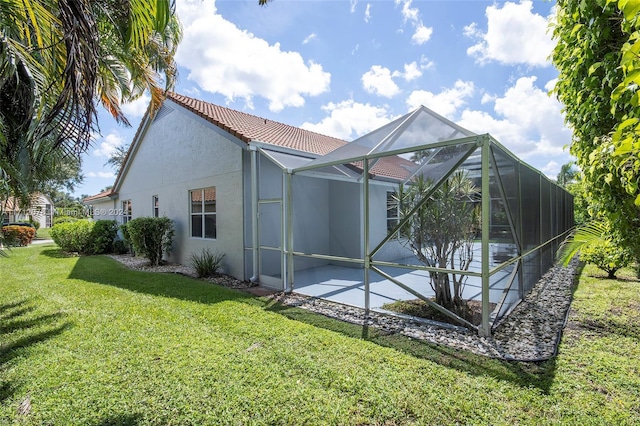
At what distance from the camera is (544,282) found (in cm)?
910

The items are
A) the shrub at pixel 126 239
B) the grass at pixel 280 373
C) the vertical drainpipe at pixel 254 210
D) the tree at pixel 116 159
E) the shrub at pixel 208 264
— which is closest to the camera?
the grass at pixel 280 373

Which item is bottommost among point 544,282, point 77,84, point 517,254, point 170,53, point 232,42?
point 544,282

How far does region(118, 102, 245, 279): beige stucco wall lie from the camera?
32.1 ft

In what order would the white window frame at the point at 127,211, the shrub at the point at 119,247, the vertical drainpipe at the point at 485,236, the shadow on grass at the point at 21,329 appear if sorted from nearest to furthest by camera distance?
the shadow on grass at the point at 21,329 < the vertical drainpipe at the point at 485,236 < the white window frame at the point at 127,211 < the shrub at the point at 119,247

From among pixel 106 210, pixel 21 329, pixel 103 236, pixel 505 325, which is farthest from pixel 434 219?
pixel 106 210

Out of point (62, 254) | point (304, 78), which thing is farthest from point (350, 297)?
point (62, 254)

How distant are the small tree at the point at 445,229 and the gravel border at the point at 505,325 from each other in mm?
791

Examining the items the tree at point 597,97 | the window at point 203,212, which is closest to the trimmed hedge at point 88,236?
the window at point 203,212

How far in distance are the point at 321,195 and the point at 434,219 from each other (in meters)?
6.40

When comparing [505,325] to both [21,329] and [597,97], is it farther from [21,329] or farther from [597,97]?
[21,329]

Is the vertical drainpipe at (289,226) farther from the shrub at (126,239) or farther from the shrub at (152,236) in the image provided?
the shrub at (126,239)

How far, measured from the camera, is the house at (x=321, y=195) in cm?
567

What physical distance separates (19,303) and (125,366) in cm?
542

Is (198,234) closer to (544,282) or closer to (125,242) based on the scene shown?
(125,242)
